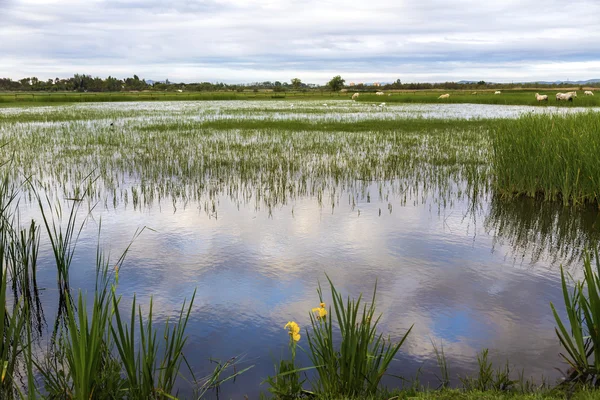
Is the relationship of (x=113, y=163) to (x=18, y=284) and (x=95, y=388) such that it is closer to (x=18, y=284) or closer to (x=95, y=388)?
(x=18, y=284)

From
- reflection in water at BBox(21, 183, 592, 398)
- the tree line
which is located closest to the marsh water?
reflection in water at BBox(21, 183, 592, 398)

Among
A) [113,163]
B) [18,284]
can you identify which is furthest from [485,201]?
[113,163]

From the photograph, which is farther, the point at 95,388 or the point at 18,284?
the point at 18,284

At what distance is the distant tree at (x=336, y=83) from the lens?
3970 inches

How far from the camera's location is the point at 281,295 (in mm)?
6262

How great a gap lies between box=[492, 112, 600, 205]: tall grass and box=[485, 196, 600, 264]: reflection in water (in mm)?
383

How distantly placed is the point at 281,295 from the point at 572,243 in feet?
17.5

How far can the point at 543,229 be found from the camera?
29.8 feet

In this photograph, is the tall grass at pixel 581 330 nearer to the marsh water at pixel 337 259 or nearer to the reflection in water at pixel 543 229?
the marsh water at pixel 337 259

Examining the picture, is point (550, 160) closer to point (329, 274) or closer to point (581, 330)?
point (329, 274)

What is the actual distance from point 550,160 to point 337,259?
236 inches

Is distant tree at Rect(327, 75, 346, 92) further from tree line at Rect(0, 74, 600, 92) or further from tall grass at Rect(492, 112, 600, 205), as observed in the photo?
tall grass at Rect(492, 112, 600, 205)

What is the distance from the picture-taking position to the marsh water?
5156mm

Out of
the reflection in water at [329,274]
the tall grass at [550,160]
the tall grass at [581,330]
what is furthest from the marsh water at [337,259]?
the tall grass at [550,160]
